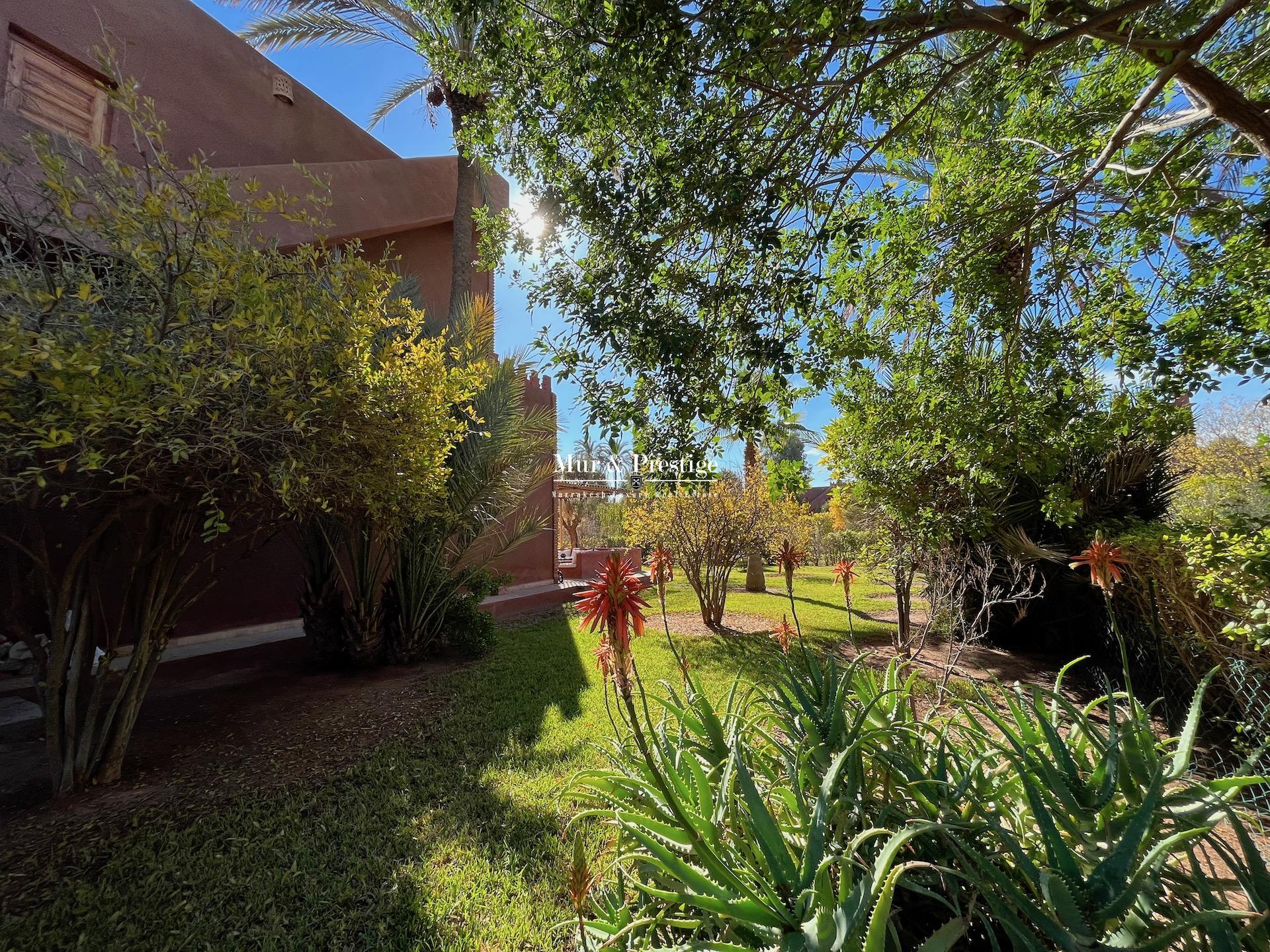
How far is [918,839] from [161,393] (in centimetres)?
383

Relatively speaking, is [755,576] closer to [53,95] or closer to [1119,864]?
[1119,864]

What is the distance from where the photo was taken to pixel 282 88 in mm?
8141

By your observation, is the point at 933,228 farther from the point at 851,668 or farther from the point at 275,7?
the point at 275,7

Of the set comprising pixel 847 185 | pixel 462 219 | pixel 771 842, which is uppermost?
pixel 462 219

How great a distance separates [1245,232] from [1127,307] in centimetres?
69

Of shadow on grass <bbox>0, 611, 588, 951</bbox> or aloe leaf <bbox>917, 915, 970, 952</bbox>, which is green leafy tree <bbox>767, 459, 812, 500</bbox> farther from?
aloe leaf <bbox>917, 915, 970, 952</bbox>

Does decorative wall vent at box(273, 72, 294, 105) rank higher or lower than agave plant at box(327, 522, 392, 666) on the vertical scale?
higher

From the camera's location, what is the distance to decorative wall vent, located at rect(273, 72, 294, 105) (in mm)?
8102

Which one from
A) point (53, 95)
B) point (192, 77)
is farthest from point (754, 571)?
point (53, 95)

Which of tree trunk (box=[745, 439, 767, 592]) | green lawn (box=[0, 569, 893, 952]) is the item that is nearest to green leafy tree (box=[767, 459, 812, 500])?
green lawn (box=[0, 569, 893, 952])

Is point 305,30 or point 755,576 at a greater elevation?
point 305,30

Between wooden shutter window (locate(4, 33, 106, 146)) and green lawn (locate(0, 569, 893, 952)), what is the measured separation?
691 cm

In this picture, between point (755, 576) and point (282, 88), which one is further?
point (755, 576)

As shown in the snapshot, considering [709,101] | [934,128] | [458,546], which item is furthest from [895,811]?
[458,546]
